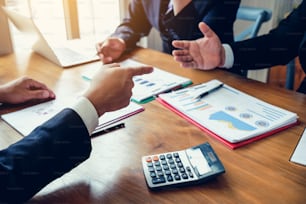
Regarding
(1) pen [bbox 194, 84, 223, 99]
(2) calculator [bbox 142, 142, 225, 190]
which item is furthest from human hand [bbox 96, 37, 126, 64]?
(2) calculator [bbox 142, 142, 225, 190]

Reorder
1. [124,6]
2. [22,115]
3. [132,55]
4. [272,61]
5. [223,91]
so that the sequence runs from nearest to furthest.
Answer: [22,115] → [223,91] → [272,61] → [132,55] → [124,6]

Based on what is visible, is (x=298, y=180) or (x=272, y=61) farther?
(x=272, y=61)

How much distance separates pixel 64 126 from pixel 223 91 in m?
0.55

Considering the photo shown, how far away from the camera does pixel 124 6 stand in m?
2.26

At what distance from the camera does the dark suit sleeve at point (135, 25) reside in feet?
5.24

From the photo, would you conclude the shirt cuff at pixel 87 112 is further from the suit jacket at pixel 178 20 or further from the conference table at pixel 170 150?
the suit jacket at pixel 178 20

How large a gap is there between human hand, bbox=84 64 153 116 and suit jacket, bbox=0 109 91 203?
0.29 ft

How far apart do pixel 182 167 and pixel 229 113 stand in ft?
0.94

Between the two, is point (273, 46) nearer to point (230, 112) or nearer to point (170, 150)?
point (230, 112)

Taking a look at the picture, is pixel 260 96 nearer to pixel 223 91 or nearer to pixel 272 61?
pixel 223 91

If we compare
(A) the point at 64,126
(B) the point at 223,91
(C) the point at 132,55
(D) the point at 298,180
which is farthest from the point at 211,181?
(C) the point at 132,55

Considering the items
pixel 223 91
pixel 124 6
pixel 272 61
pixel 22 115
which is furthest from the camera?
pixel 124 6

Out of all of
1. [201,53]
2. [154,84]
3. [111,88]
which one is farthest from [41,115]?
[201,53]

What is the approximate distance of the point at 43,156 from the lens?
0.70 m
